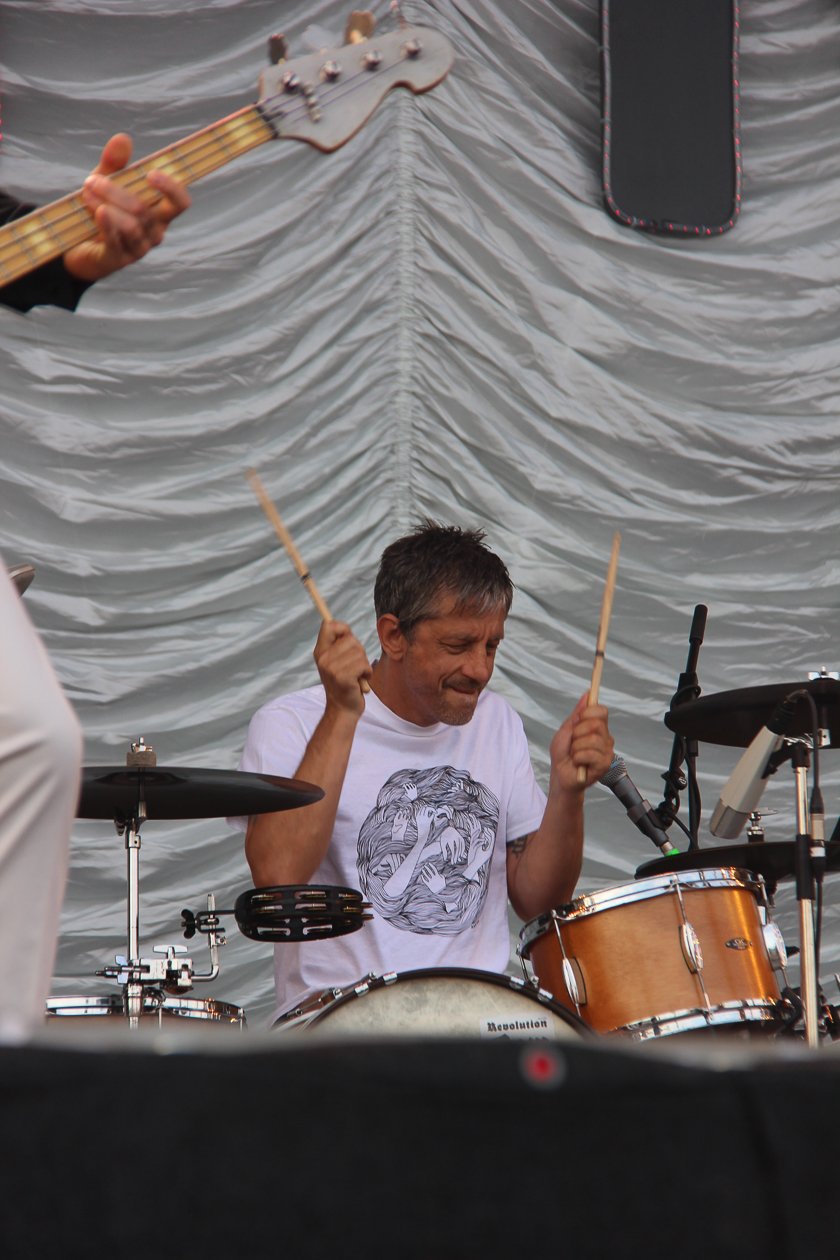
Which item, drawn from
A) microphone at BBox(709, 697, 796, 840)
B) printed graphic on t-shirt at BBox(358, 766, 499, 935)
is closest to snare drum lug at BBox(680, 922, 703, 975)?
microphone at BBox(709, 697, 796, 840)

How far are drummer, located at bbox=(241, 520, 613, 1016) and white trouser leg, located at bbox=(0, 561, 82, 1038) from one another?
1489 millimetres

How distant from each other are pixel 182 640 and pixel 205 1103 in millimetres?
3062

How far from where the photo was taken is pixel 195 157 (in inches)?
72.2

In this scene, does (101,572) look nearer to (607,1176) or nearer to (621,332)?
(621,332)

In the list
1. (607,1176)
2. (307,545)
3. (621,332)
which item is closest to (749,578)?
(621,332)

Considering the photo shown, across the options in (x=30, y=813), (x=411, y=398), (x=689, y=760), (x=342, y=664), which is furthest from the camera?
(x=411, y=398)

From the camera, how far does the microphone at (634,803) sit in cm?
265

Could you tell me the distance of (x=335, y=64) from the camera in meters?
2.07

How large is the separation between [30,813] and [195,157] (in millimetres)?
1098

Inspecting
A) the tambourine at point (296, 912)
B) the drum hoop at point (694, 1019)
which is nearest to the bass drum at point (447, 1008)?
the tambourine at point (296, 912)

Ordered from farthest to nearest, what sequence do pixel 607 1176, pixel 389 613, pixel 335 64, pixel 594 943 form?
pixel 389 613
pixel 594 943
pixel 335 64
pixel 607 1176

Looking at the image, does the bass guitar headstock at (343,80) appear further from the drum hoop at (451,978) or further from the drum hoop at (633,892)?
the drum hoop at (633,892)

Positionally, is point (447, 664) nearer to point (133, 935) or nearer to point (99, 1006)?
point (133, 935)

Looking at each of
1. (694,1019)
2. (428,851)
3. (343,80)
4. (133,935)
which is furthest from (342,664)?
(343,80)
